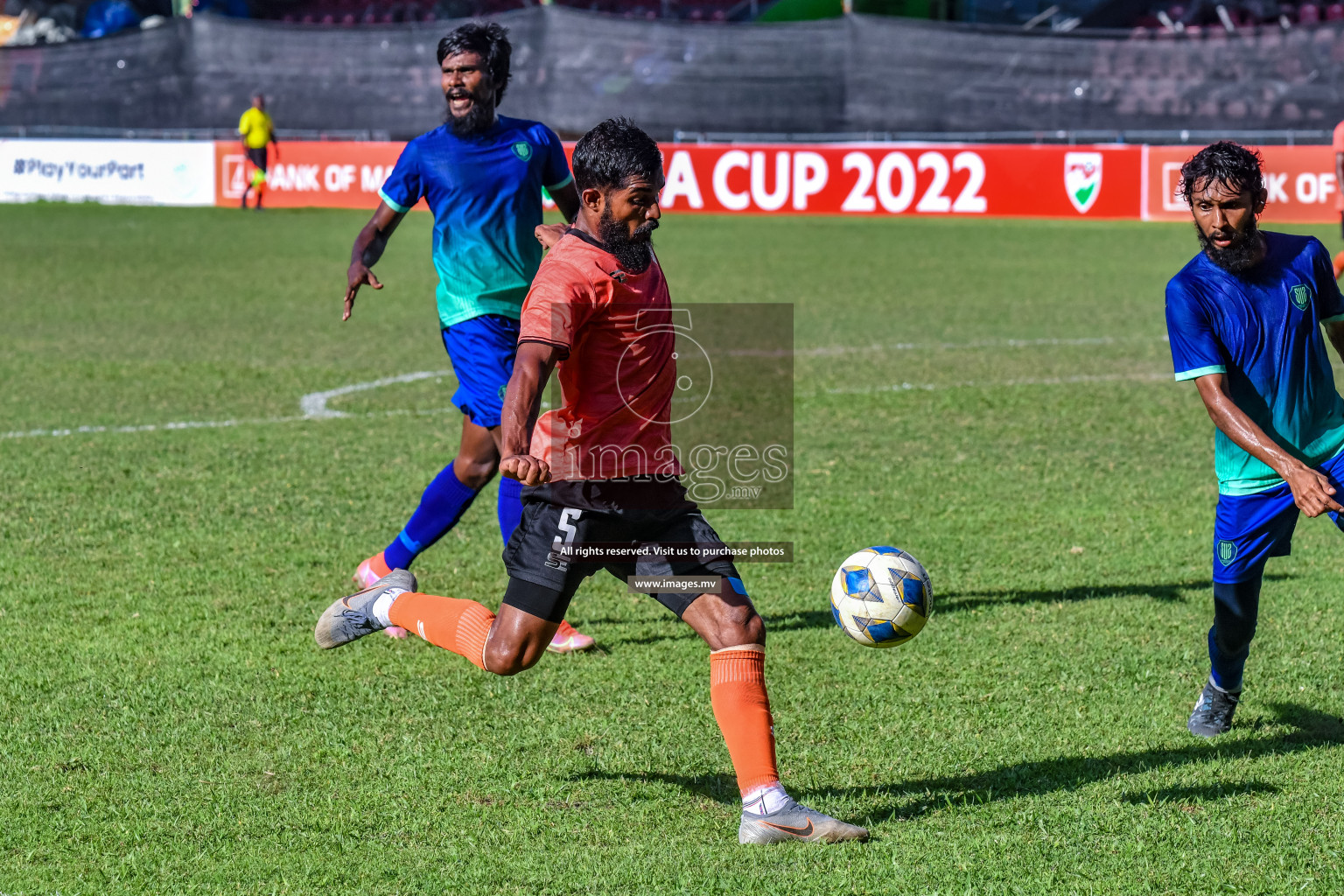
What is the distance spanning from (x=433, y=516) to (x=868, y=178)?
879 inches

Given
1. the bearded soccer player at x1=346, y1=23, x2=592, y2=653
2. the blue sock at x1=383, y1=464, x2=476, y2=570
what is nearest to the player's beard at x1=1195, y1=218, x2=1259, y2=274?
the bearded soccer player at x1=346, y1=23, x2=592, y2=653

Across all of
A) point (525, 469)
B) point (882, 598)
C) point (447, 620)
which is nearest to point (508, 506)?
point (447, 620)

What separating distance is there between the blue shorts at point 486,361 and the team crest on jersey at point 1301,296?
9.23 ft

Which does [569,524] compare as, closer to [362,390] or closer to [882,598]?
[882,598]

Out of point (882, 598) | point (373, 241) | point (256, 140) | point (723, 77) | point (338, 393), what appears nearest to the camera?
point (882, 598)

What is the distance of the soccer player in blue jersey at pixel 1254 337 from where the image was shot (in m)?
4.46

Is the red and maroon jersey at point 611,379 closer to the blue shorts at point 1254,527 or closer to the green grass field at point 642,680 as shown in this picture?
the green grass field at point 642,680

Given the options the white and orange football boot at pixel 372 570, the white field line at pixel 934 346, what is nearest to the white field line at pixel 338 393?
the white field line at pixel 934 346

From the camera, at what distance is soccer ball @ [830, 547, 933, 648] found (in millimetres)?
4391

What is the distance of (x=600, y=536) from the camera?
4125mm

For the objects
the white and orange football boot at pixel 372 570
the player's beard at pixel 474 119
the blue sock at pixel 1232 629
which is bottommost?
the white and orange football boot at pixel 372 570

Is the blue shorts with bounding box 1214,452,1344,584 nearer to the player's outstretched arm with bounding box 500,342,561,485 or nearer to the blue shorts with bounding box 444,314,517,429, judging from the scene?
the player's outstretched arm with bounding box 500,342,561,485

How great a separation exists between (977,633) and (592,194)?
2706 mm

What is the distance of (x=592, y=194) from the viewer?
13.2 feet
